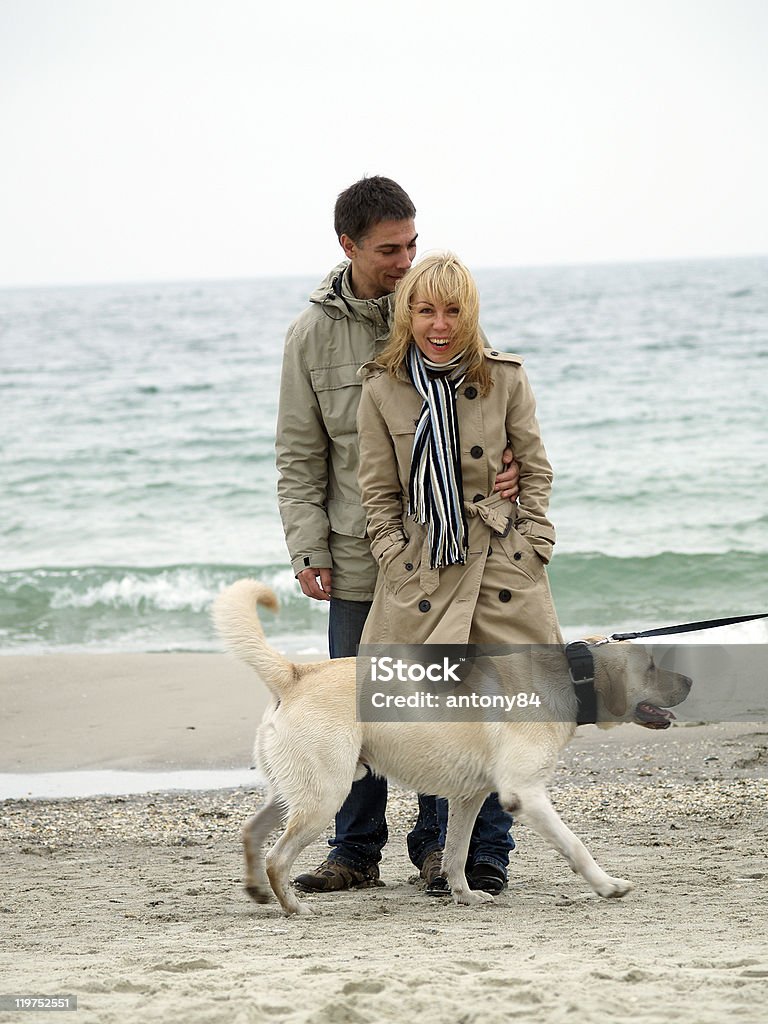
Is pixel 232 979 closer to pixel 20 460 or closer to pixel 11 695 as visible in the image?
pixel 11 695

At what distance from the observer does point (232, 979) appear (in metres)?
2.94

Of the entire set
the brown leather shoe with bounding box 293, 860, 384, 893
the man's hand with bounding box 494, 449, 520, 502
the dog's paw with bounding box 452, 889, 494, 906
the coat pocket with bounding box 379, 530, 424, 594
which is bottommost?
the brown leather shoe with bounding box 293, 860, 384, 893

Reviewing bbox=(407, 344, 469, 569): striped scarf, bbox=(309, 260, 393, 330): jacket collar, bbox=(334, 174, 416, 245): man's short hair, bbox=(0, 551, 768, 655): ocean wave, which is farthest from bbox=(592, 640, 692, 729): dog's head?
bbox=(0, 551, 768, 655): ocean wave

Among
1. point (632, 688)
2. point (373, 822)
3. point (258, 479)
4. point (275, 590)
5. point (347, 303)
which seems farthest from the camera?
point (258, 479)

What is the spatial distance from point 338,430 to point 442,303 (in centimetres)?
73

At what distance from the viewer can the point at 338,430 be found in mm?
4328

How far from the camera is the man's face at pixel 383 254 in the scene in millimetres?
4145

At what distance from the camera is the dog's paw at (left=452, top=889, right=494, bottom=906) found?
4.11 meters

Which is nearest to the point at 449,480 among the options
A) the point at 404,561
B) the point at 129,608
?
the point at 404,561

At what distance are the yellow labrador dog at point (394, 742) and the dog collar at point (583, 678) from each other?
0.03 metres

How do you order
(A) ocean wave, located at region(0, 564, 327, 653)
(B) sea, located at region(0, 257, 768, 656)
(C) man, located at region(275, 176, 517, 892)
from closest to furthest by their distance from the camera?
(C) man, located at region(275, 176, 517, 892), (A) ocean wave, located at region(0, 564, 327, 653), (B) sea, located at region(0, 257, 768, 656)

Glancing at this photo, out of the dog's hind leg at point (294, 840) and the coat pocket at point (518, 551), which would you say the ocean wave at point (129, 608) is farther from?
the coat pocket at point (518, 551)

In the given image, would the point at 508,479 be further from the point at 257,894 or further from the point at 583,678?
the point at 257,894

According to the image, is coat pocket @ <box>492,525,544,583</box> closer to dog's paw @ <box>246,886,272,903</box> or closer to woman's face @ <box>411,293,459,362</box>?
woman's face @ <box>411,293,459,362</box>
